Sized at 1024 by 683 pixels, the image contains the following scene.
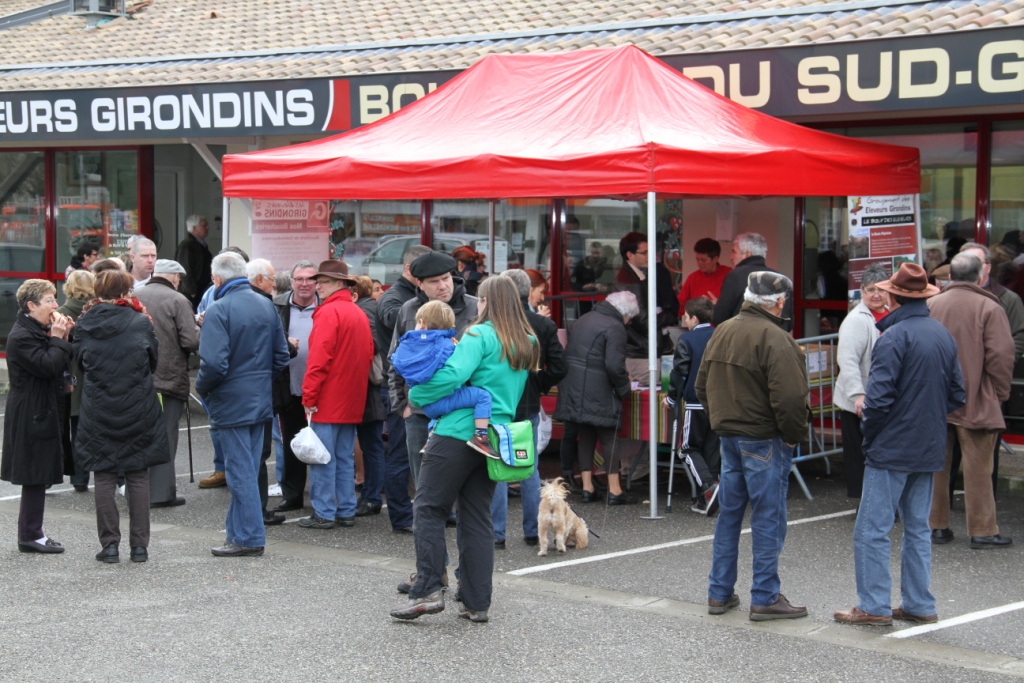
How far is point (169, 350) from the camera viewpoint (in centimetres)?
839

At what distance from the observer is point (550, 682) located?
4980 millimetres

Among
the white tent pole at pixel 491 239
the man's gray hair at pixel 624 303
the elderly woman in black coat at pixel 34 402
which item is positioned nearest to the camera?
the elderly woman in black coat at pixel 34 402

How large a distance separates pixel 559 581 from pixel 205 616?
1.87 meters

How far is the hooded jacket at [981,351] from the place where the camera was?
23.2ft

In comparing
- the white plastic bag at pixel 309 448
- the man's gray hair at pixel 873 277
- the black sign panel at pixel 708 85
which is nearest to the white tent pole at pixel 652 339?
the man's gray hair at pixel 873 277

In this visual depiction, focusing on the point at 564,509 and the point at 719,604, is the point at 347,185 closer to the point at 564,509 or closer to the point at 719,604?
the point at 564,509

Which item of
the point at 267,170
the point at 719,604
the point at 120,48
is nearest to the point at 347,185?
the point at 267,170

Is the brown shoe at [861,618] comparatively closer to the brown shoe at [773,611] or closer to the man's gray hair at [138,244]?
the brown shoe at [773,611]

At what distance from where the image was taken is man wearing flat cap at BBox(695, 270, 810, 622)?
18.2 ft

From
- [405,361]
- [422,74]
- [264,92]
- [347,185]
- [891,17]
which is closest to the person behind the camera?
[405,361]

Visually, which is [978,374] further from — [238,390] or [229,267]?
[229,267]

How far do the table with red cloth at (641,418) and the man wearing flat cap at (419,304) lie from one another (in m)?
1.85

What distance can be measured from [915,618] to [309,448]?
359 cm

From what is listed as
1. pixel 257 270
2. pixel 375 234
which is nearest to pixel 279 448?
pixel 257 270
